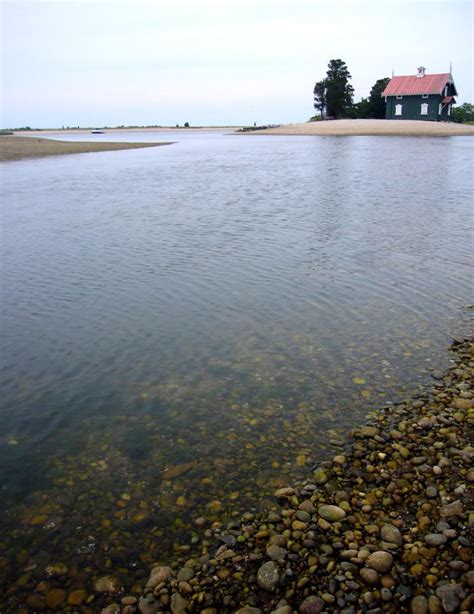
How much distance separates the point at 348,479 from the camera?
689 centimetres

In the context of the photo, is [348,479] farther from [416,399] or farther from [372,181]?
[372,181]

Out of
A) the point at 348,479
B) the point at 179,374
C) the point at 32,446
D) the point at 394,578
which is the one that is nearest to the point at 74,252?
the point at 179,374

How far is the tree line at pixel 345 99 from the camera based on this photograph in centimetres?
12300

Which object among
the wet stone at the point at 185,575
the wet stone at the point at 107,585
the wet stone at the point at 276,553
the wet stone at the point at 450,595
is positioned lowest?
the wet stone at the point at 107,585

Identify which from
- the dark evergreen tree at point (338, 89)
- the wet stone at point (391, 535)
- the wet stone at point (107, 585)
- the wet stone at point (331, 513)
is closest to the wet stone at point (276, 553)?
the wet stone at point (331, 513)

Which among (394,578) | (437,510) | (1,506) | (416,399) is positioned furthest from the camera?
(416,399)

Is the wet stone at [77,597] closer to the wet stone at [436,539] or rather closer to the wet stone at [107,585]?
the wet stone at [107,585]

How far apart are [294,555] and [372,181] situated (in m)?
36.0

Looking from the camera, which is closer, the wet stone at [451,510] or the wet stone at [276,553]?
the wet stone at [276,553]

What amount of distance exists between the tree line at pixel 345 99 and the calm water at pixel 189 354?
110763mm

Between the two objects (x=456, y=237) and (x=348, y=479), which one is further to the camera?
(x=456, y=237)

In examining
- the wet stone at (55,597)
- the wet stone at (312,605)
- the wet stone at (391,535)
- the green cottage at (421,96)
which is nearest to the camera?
the wet stone at (312,605)

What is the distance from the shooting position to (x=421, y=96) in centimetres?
11156

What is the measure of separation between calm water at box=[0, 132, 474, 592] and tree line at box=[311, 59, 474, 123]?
11076 cm
